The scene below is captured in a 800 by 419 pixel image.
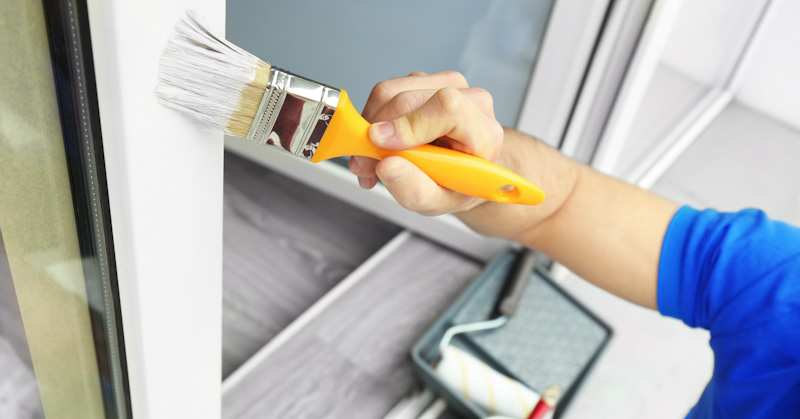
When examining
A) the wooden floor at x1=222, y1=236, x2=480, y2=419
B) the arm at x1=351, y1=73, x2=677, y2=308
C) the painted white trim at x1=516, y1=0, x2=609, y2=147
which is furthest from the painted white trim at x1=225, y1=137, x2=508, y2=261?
the arm at x1=351, y1=73, x2=677, y2=308

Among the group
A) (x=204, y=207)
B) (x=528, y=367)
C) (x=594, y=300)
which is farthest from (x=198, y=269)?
(x=594, y=300)

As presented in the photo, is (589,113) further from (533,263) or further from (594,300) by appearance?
(594,300)

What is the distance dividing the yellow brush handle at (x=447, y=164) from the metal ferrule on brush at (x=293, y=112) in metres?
0.02

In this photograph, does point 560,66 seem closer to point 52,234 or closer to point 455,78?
point 455,78

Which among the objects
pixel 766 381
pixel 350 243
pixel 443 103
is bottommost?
pixel 350 243

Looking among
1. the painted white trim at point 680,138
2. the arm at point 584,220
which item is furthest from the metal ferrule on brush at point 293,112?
the painted white trim at point 680,138

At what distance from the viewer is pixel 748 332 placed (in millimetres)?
577

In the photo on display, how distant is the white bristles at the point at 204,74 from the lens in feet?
0.95

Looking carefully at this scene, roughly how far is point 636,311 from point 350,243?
21.9 inches

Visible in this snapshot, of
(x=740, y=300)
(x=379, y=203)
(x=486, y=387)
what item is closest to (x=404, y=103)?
(x=740, y=300)

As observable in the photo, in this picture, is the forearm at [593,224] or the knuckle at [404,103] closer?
the knuckle at [404,103]

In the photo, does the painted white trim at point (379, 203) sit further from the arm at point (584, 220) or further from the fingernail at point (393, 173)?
the fingernail at point (393, 173)

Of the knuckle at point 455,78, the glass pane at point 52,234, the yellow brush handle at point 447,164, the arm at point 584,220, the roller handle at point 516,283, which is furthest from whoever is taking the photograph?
the roller handle at point 516,283

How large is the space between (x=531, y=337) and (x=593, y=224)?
0.36 meters
